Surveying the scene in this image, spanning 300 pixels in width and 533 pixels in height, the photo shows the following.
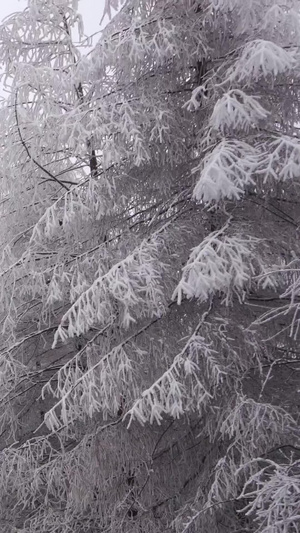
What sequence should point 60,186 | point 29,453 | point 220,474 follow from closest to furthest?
point 220,474
point 29,453
point 60,186

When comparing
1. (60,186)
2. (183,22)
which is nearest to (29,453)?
(60,186)

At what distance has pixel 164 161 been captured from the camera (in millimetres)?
5883

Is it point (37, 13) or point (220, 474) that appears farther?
point (37, 13)

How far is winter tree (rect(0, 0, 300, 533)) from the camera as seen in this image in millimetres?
4980


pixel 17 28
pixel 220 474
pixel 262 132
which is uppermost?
pixel 17 28

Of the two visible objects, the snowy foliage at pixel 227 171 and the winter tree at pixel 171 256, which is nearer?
the snowy foliage at pixel 227 171

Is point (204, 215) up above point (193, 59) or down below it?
→ below

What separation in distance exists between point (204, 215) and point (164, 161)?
0.65m

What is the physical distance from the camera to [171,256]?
5.54 metres

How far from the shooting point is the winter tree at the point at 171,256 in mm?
4980

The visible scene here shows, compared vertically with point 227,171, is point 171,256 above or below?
below

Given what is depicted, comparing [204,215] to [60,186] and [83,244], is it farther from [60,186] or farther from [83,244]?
[60,186]

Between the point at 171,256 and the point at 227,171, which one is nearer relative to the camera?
the point at 227,171

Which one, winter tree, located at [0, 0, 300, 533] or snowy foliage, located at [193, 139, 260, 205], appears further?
winter tree, located at [0, 0, 300, 533]
